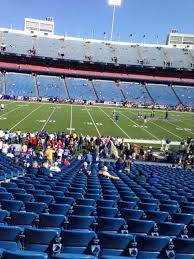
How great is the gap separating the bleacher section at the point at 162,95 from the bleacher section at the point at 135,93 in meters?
1.22

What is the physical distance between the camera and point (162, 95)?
75312mm

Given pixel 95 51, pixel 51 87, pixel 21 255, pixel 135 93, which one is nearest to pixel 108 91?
pixel 135 93

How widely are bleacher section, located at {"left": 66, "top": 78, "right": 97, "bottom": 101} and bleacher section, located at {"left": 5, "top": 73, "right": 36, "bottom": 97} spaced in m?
6.36

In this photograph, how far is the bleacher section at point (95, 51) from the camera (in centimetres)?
8250

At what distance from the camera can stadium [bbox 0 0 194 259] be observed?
18.0 ft

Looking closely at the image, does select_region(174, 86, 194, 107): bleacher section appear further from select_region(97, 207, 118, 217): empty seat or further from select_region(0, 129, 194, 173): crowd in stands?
select_region(97, 207, 118, 217): empty seat

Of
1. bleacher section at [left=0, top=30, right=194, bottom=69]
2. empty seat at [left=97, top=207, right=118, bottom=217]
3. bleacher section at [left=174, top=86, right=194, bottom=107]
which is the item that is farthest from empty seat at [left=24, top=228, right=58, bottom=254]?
Answer: bleacher section at [left=0, top=30, right=194, bottom=69]

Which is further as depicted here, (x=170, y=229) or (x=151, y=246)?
A: (x=170, y=229)

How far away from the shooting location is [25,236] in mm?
5414

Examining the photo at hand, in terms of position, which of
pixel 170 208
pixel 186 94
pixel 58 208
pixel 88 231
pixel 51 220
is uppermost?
pixel 186 94

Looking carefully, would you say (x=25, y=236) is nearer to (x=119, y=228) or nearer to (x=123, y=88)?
(x=119, y=228)

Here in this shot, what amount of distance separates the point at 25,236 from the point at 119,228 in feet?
5.04

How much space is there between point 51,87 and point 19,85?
17.7 ft

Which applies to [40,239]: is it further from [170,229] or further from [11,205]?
[170,229]
